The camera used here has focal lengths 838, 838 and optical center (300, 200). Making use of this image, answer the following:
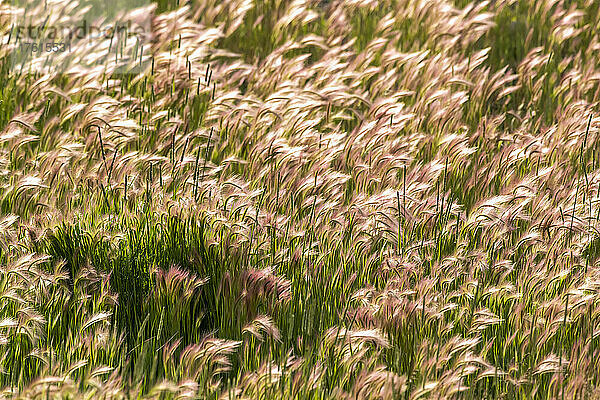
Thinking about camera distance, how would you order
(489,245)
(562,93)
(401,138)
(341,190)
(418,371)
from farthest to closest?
(562,93) < (401,138) < (341,190) < (489,245) < (418,371)

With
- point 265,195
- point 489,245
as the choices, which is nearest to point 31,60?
point 265,195

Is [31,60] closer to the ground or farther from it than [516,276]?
farther from it

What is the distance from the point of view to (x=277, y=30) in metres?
4.99

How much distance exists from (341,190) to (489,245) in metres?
0.68

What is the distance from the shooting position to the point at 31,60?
14.6 ft

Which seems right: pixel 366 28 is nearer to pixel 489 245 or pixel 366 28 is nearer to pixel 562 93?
pixel 562 93

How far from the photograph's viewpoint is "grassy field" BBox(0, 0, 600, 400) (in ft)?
8.02

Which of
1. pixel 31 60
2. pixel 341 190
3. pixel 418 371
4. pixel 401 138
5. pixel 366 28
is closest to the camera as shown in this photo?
pixel 418 371

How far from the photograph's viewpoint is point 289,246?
300cm

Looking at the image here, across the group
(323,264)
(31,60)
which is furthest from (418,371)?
(31,60)

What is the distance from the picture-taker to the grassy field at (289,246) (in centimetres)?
244

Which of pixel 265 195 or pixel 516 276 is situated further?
pixel 265 195

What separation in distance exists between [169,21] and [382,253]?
2.37 metres

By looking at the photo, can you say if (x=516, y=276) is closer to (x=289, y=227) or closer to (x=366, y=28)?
(x=289, y=227)
